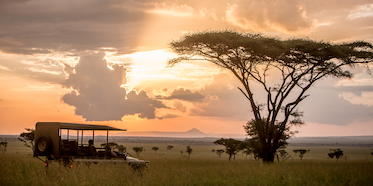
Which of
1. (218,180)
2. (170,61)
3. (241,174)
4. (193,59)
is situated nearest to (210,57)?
(193,59)

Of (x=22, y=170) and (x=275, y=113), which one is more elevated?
(x=275, y=113)

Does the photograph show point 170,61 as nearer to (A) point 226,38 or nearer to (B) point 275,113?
(A) point 226,38

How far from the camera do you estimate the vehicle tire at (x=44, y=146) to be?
1400 centimetres

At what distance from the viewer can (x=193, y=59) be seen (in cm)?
2844

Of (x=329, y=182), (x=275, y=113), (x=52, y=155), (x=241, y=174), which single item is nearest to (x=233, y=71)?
(x=275, y=113)

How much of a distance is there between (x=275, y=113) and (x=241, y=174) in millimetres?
11994

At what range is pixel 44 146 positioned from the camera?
1407 centimetres

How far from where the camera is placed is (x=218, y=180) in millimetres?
13586

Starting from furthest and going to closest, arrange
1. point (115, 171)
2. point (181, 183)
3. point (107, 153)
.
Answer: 1. point (107, 153)
2. point (115, 171)
3. point (181, 183)

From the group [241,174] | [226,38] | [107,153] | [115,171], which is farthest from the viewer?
[226,38]

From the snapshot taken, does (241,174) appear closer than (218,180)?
No

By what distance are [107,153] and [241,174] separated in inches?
249

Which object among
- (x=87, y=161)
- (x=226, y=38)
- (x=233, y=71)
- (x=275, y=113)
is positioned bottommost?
(x=87, y=161)

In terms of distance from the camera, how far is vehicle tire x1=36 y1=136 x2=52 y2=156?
14.0 m
